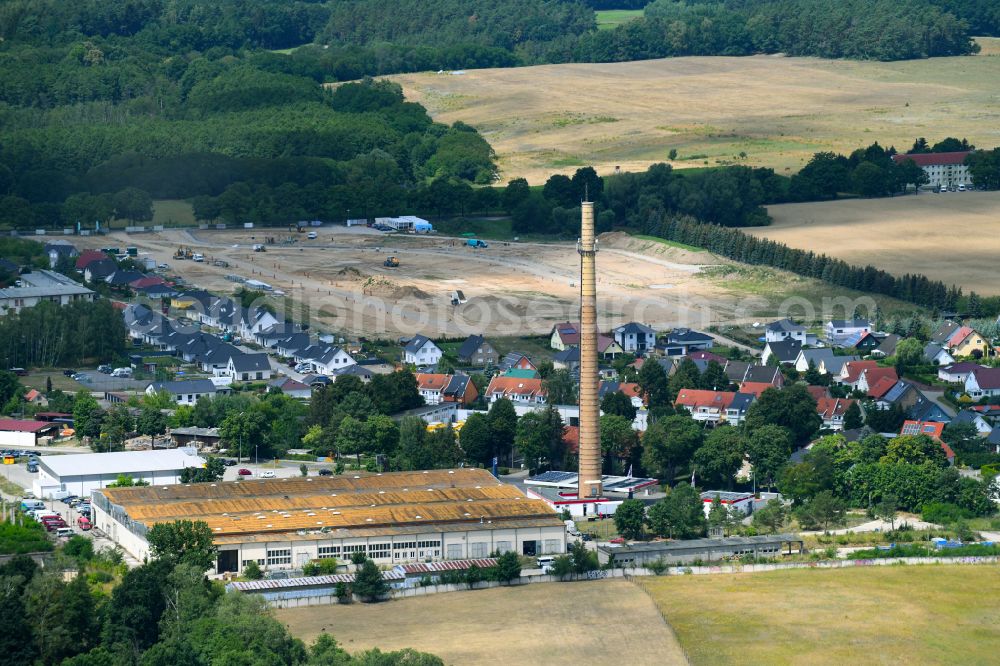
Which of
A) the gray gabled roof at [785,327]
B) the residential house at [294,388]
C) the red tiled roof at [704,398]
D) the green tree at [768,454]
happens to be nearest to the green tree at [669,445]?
the green tree at [768,454]

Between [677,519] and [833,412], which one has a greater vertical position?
[833,412]

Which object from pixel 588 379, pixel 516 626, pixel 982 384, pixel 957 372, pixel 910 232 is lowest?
pixel 516 626

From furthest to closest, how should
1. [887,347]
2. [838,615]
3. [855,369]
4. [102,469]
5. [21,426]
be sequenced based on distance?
A: [887,347] < [855,369] < [21,426] < [102,469] < [838,615]

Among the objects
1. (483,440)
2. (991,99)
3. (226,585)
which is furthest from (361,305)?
(991,99)

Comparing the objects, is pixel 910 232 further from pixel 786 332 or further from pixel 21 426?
pixel 21 426

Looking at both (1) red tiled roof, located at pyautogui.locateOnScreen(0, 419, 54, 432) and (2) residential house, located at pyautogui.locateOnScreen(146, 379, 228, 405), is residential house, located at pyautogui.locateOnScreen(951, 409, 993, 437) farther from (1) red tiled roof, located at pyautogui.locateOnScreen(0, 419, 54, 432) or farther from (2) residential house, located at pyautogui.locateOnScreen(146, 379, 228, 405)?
(1) red tiled roof, located at pyautogui.locateOnScreen(0, 419, 54, 432)

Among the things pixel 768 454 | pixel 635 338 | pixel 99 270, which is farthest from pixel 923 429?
pixel 99 270

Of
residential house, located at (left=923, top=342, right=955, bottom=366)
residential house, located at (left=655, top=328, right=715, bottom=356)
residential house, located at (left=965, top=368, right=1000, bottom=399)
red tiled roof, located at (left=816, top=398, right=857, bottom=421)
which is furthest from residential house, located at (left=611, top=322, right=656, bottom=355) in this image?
residential house, located at (left=965, top=368, right=1000, bottom=399)

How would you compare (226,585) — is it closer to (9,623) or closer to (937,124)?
(9,623)
